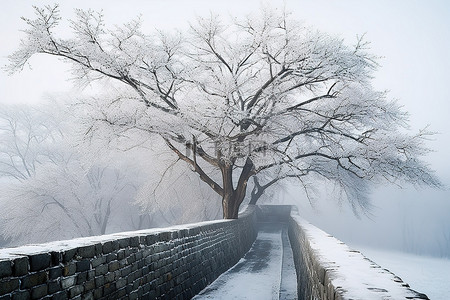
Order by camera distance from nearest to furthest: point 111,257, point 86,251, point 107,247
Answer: point 86,251 < point 107,247 < point 111,257

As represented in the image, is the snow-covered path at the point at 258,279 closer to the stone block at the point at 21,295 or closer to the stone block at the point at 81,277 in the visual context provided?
the stone block at the point at 81,277

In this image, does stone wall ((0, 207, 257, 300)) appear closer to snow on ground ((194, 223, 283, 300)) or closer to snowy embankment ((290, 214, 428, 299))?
snow on ground ((194, 223, 283, 300))

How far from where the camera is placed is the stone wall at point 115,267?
10.7 ft

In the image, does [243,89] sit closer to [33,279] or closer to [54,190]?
[33,279]

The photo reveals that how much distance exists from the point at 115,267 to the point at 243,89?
37.8 feet

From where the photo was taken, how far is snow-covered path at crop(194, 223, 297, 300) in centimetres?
841

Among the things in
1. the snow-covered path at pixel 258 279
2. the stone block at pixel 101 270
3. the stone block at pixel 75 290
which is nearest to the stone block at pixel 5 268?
the stone block at pixel 75 290

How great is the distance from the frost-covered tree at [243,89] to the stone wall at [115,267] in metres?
5.04

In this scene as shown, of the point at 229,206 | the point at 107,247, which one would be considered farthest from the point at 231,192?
the point at 107,247

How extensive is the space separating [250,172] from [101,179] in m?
17.1

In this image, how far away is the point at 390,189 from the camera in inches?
3637

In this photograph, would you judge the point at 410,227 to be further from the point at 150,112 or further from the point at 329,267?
the point at 329,267

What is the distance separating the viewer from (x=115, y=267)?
4859 mm

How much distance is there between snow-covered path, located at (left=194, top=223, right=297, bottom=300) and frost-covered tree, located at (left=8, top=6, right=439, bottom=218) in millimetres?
2526
